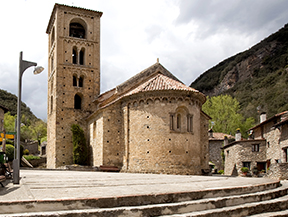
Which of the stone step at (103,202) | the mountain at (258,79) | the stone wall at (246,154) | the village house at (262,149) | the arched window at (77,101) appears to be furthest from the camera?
the mountain at (258,79)

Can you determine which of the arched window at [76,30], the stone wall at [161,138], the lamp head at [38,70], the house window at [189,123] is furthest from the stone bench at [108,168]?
the arched window at [76,30]

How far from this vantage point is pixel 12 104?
92750 mm

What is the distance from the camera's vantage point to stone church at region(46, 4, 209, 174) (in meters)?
22.8

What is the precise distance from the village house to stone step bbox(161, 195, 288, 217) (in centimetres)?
2268

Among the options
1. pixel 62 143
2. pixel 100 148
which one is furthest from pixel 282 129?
pixel 62 143

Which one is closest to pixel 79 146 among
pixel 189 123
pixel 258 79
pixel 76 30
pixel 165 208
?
pixel 189 123

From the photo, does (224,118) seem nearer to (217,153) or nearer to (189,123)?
(217,153)

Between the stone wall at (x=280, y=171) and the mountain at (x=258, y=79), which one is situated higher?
the mountain at (x=258, y=79)

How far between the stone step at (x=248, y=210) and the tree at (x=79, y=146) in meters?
21.7

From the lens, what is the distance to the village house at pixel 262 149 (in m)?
30.9

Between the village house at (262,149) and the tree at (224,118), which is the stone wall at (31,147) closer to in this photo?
the tree at (224,118)

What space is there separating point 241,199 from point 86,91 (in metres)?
24.8

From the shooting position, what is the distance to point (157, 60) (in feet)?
94.8

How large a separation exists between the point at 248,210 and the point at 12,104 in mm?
93716
